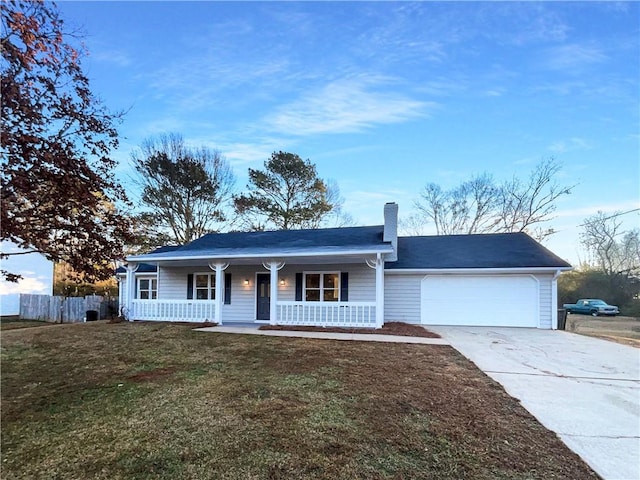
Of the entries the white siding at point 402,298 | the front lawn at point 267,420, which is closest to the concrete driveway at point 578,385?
the front lawn at point 267,420

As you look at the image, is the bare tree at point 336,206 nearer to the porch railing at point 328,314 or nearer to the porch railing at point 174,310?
the porch railing at point 328,314

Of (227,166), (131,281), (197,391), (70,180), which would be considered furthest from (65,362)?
(227,166)

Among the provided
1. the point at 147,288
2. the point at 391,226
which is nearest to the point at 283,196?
the point at 147,288

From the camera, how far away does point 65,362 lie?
7406mm

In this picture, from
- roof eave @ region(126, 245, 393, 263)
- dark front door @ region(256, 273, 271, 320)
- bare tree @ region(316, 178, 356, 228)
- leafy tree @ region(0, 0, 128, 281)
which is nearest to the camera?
leafy tree @ region(0, 0, 128, 281)

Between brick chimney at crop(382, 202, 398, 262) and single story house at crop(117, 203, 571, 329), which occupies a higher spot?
brick chimney at crop(382, 202, 398, 262)

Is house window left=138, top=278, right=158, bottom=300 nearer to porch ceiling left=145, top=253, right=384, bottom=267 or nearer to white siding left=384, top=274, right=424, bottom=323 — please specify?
porch ceiling left=145, top=253, right=384, bottom=267

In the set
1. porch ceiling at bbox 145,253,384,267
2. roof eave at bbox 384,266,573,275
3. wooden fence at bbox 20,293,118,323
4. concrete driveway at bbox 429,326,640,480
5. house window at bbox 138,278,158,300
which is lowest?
wooden fence at bbox 20,293,118,323

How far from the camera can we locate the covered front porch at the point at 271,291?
12.7 meters

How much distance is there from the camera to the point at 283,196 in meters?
25.9

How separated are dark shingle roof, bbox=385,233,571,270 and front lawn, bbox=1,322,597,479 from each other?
7001mm

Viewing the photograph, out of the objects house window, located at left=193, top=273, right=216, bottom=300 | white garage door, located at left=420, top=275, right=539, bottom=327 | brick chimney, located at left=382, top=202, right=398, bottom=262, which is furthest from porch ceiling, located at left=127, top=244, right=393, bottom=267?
white garage door, located at left=420, top=275, right=539, bottom=327

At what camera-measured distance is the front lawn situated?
11.0 feet

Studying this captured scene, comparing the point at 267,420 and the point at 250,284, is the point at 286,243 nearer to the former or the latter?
the point at 250,284
